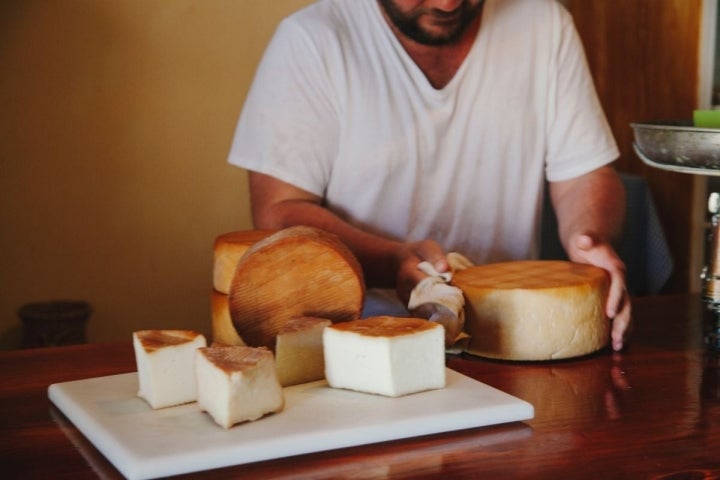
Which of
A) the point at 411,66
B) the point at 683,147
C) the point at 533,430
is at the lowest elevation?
the point at 533,430

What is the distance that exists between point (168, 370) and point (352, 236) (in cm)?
71

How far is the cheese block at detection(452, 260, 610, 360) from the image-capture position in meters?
1.31

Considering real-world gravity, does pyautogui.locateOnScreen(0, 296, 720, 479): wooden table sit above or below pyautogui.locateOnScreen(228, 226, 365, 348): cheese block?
below

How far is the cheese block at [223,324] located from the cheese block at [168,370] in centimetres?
21

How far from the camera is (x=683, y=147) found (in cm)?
132

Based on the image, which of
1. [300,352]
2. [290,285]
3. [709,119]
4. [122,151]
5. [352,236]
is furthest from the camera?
[122,151]

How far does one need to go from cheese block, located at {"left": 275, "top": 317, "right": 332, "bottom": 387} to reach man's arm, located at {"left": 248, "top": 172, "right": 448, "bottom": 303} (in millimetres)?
274

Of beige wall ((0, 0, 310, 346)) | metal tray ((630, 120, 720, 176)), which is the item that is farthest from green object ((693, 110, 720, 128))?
beige wall ((0, 0, 310, 346))

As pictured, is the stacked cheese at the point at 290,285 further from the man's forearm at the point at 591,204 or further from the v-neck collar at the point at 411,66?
the v-neck collar at the point at 411,66

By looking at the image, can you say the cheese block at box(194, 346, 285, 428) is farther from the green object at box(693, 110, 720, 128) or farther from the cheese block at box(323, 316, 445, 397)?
the green object at box(693, 110, 720, 128)

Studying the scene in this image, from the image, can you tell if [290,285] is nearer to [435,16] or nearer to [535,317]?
[535,317]

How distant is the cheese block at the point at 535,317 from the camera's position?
131cm

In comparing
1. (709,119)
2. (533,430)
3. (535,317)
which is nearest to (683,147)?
(709,119)

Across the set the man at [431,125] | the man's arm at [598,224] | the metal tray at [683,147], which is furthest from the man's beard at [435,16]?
the metal tray at [683,147]
